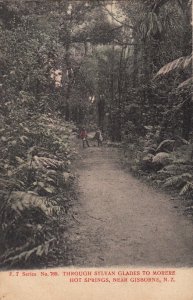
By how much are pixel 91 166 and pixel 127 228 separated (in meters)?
8.01

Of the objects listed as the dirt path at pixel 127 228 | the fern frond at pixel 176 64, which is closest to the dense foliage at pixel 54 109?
the fern frond at pixel 176 64

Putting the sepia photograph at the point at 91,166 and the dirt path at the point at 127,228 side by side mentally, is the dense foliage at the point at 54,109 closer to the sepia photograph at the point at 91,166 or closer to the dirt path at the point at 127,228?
the sepia photograph at the point at 91,166

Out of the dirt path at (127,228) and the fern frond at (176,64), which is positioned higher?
the fern frond at (176,64)

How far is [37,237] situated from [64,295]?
112 centimetres

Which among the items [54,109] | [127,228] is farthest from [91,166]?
[127,228]

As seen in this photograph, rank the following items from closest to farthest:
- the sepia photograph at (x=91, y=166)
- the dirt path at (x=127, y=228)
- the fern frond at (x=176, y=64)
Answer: the sepia photograph at (x=91, y=166)
the dirt path at (x=127, y=228)
the fern frond at (x=176, y=64)

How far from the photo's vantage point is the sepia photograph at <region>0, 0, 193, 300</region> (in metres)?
7.04

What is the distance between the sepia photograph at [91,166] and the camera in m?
7.04

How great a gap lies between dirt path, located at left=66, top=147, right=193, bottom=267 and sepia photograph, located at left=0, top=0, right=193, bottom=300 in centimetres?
2

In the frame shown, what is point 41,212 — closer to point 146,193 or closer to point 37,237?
point 37,237

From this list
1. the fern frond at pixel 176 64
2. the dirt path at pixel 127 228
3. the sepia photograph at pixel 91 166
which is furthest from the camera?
the fern frond at pixel 176 64

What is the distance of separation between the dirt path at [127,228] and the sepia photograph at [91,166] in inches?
0.8

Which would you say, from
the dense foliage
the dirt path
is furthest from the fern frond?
the dirt path

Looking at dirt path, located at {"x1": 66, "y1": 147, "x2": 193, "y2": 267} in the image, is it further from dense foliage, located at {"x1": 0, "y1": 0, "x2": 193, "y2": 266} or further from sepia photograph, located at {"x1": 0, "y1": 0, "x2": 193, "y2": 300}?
dense foliage, located at {"x1": 0, "y1": 0, "x2": 193, "y2": 266}
